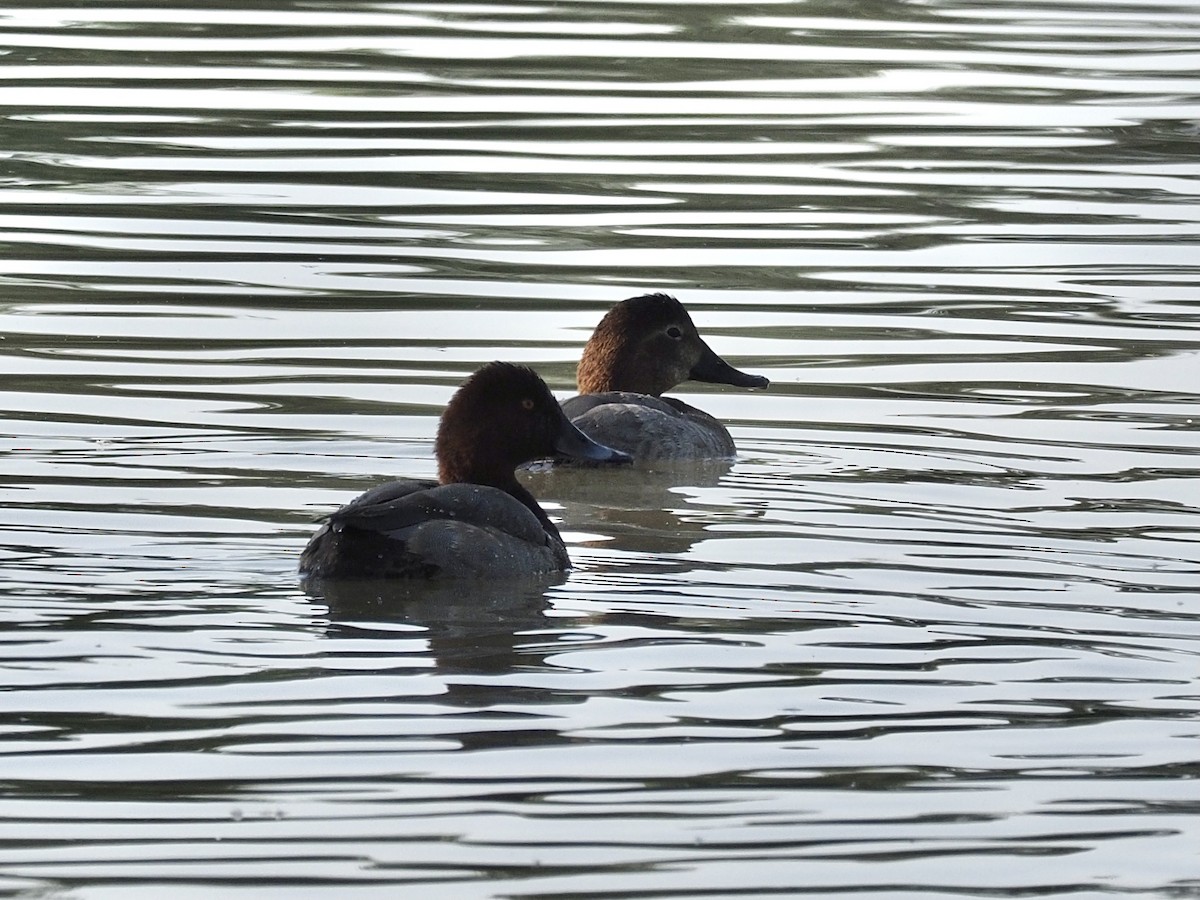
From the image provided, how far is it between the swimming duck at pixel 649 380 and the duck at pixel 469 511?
5.36 feet

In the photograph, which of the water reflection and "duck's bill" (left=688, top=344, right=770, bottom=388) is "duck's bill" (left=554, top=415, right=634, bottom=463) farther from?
"duck's bill" (left=688, top=344, right=770, bottom=388)

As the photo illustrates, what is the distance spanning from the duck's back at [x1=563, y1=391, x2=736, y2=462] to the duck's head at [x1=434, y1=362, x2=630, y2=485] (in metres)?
1.73

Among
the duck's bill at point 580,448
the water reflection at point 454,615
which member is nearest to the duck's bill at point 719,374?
the duck's bill at point 580,448

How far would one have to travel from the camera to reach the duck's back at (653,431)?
1218 cm

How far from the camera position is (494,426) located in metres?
10.2

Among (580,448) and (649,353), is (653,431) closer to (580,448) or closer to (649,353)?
(649,353)

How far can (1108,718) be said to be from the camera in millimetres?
7621

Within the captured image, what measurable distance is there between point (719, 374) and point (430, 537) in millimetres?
4552

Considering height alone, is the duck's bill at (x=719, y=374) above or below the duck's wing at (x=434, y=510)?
above

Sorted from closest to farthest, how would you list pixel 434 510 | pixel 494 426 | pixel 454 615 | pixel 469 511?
pixel 454 615, pixel 434 510, pixel 469 511, pixel 494 426

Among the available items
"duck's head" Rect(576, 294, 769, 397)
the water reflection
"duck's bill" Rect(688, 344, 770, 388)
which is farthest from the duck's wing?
"duck's bill" Rect(688, 344, 770, 388)

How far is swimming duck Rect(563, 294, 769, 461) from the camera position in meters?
12.2

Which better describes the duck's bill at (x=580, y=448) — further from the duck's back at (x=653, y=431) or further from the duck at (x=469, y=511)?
the duck's back at (x=653, y=431)

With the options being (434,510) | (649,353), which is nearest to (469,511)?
(434,510)
